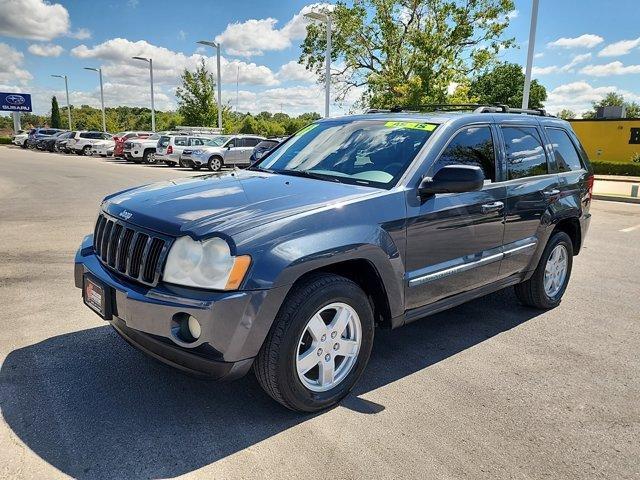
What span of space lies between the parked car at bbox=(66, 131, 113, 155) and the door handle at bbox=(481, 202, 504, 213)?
36.2m

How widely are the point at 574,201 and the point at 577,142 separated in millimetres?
776

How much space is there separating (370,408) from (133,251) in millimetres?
1672

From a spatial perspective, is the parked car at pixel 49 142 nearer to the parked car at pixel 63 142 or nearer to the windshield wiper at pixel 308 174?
the parked car at pixel 63 142

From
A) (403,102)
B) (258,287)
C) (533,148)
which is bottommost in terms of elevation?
(258,287)

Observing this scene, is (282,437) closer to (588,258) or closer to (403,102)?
(588,258)

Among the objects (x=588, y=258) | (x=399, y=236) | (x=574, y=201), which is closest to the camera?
(x=399, y=236)

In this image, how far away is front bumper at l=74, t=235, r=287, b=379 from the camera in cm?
252

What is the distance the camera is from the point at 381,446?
2707mm

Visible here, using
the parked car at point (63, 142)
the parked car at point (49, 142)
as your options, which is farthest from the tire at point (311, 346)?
the parked car at point (49, 142)

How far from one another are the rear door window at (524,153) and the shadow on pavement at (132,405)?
1500mm

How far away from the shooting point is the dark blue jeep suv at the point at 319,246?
8.55 ft

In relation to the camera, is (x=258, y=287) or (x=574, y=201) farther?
(x=574, y=201)

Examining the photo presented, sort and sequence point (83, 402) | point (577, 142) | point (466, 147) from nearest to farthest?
point (83, 402) → point (466, 147) → point (577, 142)

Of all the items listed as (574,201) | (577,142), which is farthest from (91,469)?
(577,142)
